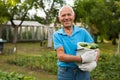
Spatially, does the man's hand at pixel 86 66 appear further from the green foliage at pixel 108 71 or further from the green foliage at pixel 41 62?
the green foliage at pixel 41 62

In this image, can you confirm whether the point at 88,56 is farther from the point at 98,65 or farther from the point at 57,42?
the point at 98,65

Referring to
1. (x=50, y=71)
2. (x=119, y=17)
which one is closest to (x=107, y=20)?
(x=119, y=17)

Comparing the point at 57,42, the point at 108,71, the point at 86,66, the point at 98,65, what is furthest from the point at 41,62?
the point at 86,66

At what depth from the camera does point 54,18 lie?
2723 cm

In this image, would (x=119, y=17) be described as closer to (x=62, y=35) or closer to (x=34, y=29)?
(x=62, y=35)

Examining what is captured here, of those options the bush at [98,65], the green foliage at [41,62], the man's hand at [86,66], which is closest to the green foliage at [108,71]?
the bush at [98,65]

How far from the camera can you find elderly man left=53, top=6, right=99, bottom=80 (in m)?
3.38

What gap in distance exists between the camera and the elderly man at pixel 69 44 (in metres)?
3.38

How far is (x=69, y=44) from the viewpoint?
11.3ft

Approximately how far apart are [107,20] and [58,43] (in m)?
12.7

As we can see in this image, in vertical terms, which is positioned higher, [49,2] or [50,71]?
[49,2]

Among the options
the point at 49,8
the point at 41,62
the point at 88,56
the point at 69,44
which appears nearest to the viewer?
the point at 88,56

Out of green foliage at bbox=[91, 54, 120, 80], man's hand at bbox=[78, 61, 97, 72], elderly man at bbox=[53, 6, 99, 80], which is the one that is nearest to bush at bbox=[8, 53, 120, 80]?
green foliage at bbox=[91, 54, 120, 80]

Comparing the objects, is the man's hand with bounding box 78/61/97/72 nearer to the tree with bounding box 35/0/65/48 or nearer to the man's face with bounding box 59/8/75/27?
the man's face with bounding box 59/8/75/27
